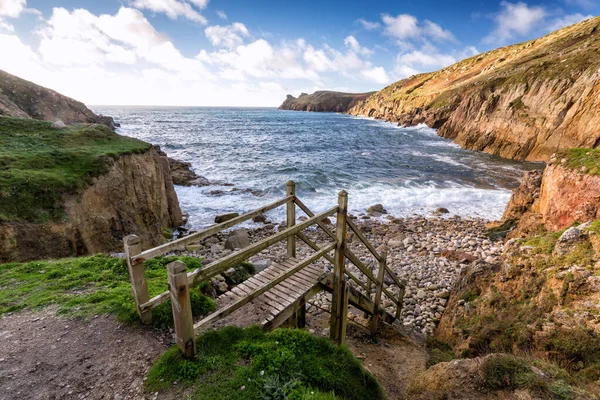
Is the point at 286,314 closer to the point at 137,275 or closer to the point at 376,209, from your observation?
the point at 137,275

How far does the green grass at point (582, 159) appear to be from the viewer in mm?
10773

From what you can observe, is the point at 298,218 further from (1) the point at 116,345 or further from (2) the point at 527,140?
(2) the point at 527,140

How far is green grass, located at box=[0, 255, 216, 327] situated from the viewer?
5.50 metres

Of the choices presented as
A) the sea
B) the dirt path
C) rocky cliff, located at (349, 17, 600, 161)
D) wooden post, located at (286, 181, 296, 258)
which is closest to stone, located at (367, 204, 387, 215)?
the sea

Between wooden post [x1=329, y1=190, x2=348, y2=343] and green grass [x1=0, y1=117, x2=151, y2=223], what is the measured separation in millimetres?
9619

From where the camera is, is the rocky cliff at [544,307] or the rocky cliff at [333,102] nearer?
the rocky cliff at [544,307]

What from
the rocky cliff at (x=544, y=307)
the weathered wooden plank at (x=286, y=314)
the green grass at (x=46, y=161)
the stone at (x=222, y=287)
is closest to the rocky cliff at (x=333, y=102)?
the green grass at (x=46, y=161)

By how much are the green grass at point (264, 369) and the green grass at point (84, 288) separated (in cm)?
133

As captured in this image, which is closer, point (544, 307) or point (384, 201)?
point (544, 307)

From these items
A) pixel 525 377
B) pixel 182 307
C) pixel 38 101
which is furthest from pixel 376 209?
pixel 38 101

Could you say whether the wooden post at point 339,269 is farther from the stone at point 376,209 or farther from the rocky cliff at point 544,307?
the stone at point 376,209

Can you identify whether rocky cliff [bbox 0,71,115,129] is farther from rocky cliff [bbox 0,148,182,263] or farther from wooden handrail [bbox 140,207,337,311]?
wooden handrail [bbox 140,207,337,311]

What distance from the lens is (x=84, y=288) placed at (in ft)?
21.5

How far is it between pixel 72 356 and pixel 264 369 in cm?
305
